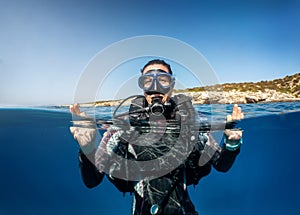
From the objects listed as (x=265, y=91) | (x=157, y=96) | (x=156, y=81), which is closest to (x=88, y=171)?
(x=157, y=96)

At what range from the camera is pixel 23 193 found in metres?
50.4

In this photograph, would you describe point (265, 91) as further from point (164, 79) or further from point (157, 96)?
point (157, 96)

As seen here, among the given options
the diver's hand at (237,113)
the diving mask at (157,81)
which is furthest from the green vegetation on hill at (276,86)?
the diver's hand at (237,113)

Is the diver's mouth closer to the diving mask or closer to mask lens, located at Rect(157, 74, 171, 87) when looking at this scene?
the diving mask

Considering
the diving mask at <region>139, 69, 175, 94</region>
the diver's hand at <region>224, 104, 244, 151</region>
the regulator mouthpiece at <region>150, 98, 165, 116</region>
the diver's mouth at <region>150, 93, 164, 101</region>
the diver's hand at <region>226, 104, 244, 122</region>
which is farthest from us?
the diving mask at <region>139, 69, 175, 94</region>

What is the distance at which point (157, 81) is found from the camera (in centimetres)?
388

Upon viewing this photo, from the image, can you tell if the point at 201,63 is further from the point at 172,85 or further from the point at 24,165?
the point at 24,165

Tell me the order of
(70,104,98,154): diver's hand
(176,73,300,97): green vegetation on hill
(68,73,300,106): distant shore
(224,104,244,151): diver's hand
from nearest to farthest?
1. (70,104,98,154): diver's hand
2. (224,104,244,151): diver's hand
3. (68,73,300,106): distant shore
4. (176,73,300,97): green vegetation on hill

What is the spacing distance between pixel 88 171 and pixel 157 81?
5.86ft

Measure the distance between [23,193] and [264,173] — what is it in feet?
161

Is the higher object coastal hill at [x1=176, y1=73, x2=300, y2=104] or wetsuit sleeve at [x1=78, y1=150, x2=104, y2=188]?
coastal hill at [x1=176, y1=73, x2=300, y2=104]

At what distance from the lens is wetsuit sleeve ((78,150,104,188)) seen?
9.53ft

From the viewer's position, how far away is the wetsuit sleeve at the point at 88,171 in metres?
2.91

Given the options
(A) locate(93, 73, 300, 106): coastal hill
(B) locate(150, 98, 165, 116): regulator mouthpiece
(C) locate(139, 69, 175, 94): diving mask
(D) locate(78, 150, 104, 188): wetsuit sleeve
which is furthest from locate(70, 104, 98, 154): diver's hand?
(A) locate(93, 73, 300, 106): coastal hill
